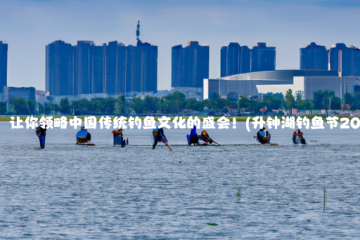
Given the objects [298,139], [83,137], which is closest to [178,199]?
[83,137]

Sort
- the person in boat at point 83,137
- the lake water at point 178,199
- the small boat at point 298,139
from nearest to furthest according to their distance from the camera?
the lake water at point 178,199
the person in boat at point 83,137
the small boat at point 298,139

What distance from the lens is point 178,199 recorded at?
109 feet

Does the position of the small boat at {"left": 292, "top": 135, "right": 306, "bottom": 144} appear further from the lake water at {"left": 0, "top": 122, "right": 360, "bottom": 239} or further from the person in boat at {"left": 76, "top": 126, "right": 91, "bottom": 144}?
the lake water at {"left": 0, "top": 122, "right": 360, "bottom": 239}

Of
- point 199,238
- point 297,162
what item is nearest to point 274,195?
point 199,238

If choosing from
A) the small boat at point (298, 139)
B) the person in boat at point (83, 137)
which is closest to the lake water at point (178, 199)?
the person in boat at point (83, 137)

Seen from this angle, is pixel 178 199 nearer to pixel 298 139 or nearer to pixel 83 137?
pixel 83 137

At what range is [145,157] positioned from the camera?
2474 inches

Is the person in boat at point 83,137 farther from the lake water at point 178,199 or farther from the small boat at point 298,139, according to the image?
the lake water at point 178,199

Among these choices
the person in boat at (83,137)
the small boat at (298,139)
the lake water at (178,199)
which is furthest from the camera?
the small boat at (298,139)

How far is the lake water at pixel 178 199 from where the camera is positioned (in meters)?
25.6

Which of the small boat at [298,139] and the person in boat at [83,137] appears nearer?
the person in boat at [83,137]

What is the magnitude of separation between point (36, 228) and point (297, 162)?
33377 mm

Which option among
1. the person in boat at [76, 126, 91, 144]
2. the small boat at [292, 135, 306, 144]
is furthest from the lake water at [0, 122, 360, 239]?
the small boat at [292, 135, 306, 144]

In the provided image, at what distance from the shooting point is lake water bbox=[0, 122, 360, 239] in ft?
83.9
